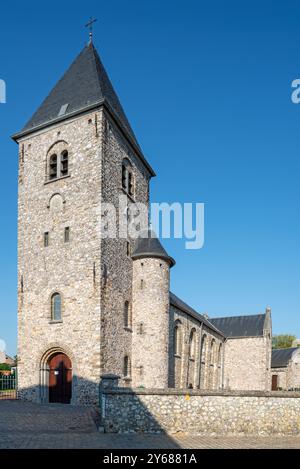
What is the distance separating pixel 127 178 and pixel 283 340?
6620 cm

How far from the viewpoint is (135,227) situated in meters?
24.7

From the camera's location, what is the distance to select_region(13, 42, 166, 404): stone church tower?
64.2 feet

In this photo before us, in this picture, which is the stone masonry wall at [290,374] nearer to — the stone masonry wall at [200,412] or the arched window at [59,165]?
the arched window at [59,165]

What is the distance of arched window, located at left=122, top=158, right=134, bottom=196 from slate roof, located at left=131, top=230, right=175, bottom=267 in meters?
2.83

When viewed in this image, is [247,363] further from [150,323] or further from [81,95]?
[81,95]

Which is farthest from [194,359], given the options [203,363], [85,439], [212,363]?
[85,439]

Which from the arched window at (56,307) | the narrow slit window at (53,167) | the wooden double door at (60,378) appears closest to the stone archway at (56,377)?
the wooden double door at (60,378)

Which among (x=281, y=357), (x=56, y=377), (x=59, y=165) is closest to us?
(x=56, y=377)

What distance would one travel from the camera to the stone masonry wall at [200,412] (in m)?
12.1

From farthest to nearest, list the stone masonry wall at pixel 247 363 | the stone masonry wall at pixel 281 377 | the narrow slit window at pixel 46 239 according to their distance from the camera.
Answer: the stone masonry wall at pixel 281 377 < the stone masonry wall at pixel 247 363 < the narrow slit window at pixel 46 239

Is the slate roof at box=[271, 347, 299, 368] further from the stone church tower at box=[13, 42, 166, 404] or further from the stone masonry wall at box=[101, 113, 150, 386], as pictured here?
the stone masonry wall at box=[101, 113, 150, 386]

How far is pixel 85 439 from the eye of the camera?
35.7 feet

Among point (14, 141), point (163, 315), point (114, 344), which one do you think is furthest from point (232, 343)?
point (14, 141)

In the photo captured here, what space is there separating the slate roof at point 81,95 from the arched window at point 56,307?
937cm
